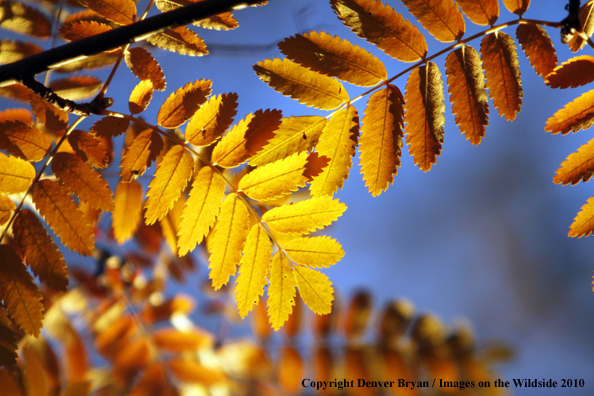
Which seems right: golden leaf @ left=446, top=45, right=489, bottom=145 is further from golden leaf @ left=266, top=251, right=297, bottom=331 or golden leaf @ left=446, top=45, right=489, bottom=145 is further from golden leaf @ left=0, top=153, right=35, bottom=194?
golden leaf @ left=0, top=153, right=35, bottom=194

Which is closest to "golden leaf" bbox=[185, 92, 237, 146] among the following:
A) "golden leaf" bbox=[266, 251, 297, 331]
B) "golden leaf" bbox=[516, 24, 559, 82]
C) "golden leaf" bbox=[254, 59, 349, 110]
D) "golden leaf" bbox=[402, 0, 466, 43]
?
"golden leaf" bbox=[254, 59, 349, 110]

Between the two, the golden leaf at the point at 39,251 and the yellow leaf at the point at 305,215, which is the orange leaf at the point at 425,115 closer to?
the yellow leaf at the point at 305,215

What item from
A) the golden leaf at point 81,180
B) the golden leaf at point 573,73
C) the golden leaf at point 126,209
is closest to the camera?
the golden leaf at point 573,73

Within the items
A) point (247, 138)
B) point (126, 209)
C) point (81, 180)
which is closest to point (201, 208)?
point (247, 138)

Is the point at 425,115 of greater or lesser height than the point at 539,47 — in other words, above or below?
below

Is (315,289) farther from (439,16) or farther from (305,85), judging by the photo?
(439,16)

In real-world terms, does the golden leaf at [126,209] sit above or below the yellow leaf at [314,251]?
above

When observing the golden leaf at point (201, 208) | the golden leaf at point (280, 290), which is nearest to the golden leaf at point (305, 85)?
the golden leaf at point (201, 208)
